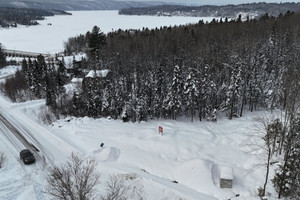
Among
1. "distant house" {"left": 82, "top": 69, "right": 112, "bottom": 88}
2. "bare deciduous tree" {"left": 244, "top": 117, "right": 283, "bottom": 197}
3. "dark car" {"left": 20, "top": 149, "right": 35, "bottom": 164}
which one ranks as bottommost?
"dark car" {"left": 20, "top": 149, "right": 35, "bottom": 164}

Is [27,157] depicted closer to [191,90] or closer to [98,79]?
[98,79]

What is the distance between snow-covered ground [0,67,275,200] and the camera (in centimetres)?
2112

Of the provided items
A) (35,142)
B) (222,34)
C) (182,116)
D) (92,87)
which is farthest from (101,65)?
(222,34)

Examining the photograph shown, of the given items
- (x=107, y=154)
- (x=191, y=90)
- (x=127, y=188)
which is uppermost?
(x=191, y=90)

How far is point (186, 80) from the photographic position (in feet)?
127

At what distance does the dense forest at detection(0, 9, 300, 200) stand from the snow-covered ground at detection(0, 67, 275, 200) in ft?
13.4

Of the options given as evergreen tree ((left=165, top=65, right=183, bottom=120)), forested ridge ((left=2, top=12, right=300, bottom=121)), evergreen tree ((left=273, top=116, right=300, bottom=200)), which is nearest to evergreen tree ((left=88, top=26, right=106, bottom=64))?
forested ridge ((left=2, top=12, right=300, bottom=121))

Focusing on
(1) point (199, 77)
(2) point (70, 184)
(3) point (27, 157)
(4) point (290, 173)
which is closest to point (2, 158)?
(3) point (27, 157)

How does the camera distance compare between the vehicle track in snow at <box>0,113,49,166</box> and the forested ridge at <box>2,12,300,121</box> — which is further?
the forested ridge at <box>2,12,300,121</box>

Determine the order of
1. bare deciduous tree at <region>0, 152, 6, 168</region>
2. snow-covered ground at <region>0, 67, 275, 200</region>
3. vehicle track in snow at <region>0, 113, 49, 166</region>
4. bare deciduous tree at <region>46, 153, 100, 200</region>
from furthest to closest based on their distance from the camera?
1. vehicle track in snow at <region>0, 113, 49, 166</region>
2. bare deciduous tree at <region>0, 152, 6, 168</region>
3. snow-covered ground at <region>0, 67, 275, 200</region>
4. bare deciduous tree at <region>46, 153, 100, 200</region>

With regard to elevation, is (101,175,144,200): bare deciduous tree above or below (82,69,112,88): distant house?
below

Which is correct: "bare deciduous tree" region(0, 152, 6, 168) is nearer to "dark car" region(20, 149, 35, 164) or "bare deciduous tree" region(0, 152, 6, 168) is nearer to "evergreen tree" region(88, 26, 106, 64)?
"dark car" region(20, 149, 35, 164)

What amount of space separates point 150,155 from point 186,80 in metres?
16.9

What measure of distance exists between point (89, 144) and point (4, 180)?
9.61 m
